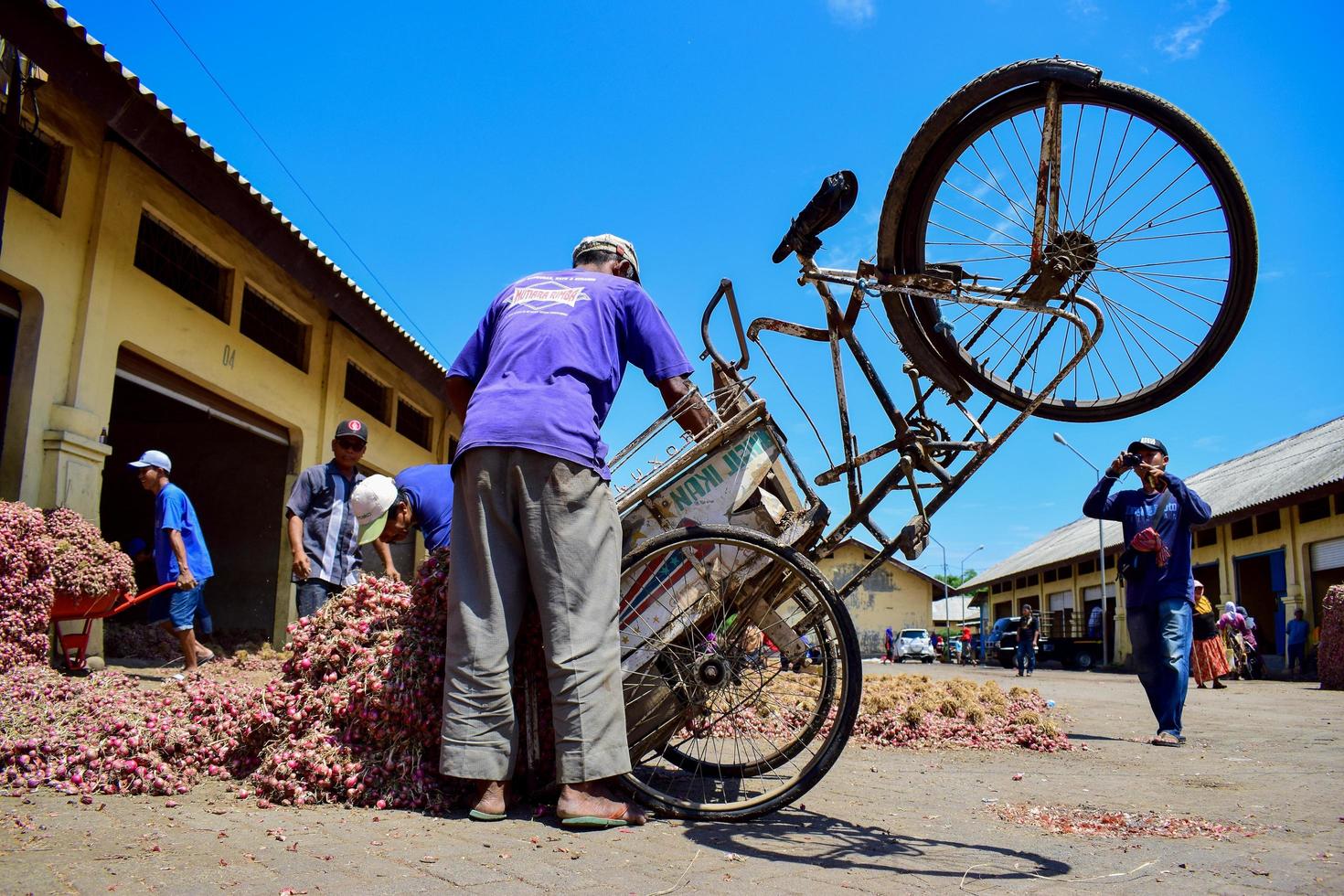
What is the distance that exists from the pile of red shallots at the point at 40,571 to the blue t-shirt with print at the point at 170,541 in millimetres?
649

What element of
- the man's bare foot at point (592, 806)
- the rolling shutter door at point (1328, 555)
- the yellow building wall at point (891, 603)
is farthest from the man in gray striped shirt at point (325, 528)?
the yellow building wall at point (891, 603)

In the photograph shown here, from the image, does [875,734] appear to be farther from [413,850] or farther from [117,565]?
[117,565]

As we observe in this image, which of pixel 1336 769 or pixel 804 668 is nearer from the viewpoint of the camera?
pixel 804 668

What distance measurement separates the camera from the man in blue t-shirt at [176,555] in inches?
274

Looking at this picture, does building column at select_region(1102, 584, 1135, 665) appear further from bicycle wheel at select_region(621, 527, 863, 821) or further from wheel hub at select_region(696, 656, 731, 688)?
wheel hub at select_region(696, 656, 731, 688)

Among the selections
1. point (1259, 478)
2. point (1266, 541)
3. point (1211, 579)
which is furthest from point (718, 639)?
point (1211, 579)

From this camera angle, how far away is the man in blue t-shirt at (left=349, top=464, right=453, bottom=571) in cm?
460

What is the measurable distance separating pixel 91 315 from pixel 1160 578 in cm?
842

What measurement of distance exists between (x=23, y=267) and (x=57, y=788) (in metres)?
5.77

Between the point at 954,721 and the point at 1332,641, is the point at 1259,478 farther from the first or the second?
the point at 954,721

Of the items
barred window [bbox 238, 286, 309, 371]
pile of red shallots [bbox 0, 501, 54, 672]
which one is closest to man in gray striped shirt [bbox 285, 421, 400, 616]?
pile of red shallots [bbox 0, 501, 54, 672]

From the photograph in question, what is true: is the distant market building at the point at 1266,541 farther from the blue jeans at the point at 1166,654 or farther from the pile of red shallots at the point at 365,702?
the pile of red shallots at the point at 365,702

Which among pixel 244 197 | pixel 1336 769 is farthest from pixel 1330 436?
pixel 244 197

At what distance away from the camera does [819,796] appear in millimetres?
3572
